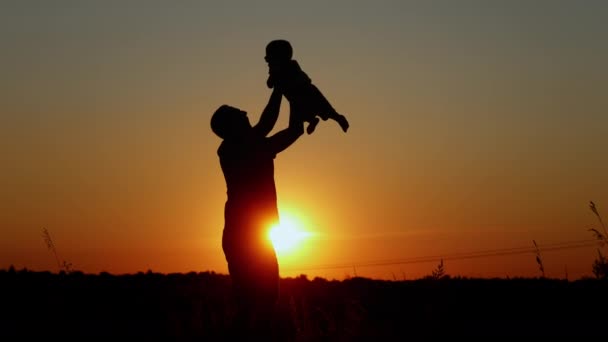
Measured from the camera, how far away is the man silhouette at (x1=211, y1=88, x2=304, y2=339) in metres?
9.35

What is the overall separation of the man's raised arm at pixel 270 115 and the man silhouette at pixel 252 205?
1cm

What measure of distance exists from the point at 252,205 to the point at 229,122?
3.10ft

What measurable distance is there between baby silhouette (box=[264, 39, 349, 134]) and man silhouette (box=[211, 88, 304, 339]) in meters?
0.13

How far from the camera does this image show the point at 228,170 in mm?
9547

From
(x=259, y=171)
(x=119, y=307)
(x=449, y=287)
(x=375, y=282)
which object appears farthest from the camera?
(x=375, y=282)

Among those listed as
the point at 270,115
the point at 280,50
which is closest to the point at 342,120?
the point at 270,115

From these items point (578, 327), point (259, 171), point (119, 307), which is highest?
point (259, 171)

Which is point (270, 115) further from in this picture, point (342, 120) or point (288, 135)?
point (342, 120)

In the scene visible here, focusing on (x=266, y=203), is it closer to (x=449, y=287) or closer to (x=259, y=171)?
(x=259, y=171)

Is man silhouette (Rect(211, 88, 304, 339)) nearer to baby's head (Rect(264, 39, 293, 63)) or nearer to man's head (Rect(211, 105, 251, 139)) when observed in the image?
man's head (Rect(211, 105, 251, 139))

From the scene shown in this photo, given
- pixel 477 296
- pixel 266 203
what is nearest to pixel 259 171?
pixel 266 203

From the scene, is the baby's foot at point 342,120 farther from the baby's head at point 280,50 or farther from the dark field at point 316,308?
the dark field at point 316,308

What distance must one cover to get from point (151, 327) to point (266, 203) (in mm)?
2070

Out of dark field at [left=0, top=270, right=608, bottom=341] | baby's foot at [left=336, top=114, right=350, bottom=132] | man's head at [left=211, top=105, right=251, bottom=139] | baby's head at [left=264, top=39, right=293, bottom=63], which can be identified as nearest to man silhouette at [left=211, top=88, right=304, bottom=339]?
man's head at [left=211, top=105, right=251, bottom=139]
